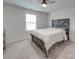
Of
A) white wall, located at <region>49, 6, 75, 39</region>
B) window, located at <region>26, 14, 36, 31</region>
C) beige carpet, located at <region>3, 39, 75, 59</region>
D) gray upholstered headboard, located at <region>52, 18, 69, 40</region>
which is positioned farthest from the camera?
window, located at <region>26, 14, 36, 31</region>

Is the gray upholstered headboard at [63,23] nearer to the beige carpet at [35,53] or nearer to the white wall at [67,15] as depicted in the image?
the white wall at [67,15]

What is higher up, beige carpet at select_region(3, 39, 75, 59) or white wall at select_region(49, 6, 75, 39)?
white wall at select_region(49, 6, 75, 39)

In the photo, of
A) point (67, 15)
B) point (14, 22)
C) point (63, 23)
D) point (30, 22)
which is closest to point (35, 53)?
point (14, 22)

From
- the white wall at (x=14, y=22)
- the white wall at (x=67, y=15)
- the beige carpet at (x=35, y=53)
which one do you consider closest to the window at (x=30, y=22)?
the white wall at (x=14, y=22)

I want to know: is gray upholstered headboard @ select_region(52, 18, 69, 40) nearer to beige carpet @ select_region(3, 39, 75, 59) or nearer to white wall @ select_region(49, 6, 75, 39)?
white wall @ select_region(49, 6, 75, 39)

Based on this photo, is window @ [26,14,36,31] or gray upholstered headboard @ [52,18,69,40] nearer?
gray upholstered headboard @ [52,18,69,40]

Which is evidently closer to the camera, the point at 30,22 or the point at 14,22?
the point at 14,22

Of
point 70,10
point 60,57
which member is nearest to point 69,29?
point 70,10

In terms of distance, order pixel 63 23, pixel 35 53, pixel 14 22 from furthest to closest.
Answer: pixel 63 23, pixel 14 22, pixel 35 53

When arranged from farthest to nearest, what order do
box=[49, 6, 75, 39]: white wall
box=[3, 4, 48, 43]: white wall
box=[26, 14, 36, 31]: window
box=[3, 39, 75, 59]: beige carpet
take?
box=[26, 14, 36, 31]: window, box=[49, 6, 75, 39]: white wall, box=[3, 4, 48, 43]: white wall, box=[3, 39, 75, 59]: beige carpet

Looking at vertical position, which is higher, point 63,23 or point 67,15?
point 67,15

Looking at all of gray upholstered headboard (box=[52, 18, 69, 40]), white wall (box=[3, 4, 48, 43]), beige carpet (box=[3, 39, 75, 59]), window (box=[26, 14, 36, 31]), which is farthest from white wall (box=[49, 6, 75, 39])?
white wall (box=[3, 4, 48, 43])

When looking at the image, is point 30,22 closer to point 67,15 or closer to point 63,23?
point 63,23

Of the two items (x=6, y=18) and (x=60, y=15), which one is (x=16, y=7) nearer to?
(x=6, y=18)
